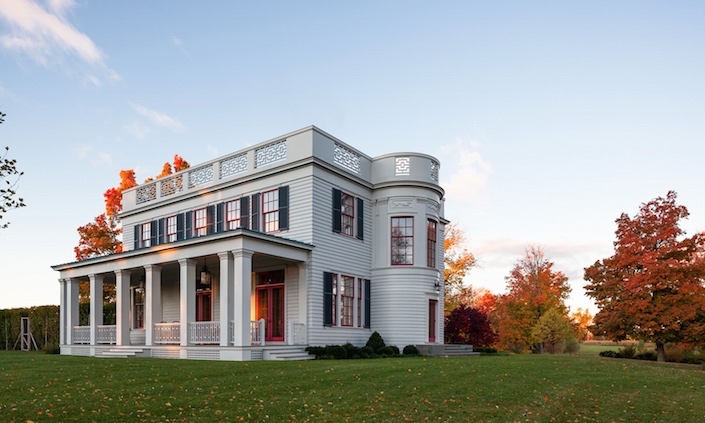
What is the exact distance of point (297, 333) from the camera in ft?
67.8

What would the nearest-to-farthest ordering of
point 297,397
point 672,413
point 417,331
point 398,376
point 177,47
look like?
point 297,397
point 672,413
point 398,376
point 177,47
point 417,331

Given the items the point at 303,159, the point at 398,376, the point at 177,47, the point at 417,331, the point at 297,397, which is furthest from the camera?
the point at 417,331

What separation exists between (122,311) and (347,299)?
910 cm

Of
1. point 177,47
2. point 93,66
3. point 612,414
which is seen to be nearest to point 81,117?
point 93,66

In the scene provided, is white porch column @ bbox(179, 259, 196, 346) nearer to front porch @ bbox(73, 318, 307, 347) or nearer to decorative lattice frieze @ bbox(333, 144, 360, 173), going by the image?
front porch @ bbox(73, 318, 307, 347)

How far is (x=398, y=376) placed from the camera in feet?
44.1

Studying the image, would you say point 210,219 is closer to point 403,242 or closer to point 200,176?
point 200,176

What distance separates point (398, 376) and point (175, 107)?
14.2 meters

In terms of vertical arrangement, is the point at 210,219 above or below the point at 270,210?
below

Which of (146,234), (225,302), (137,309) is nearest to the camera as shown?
(225,302)

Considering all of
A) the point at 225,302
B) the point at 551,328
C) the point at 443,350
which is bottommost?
the point at 551,328

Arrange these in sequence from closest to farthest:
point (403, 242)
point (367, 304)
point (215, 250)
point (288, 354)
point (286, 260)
→ point (288, 354) < point (215, 250) < point (286, 260) < point (367, 304) < point (403, 242)

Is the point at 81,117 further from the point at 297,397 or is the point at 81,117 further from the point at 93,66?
the point at 297,397

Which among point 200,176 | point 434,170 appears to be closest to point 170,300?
point 200,176
